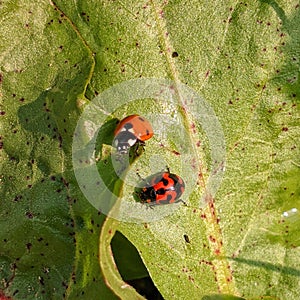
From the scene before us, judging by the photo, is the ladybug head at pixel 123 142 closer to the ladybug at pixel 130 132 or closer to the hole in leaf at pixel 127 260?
the ladybug at pixel 130 132

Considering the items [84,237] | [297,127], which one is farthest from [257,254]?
[84,237]

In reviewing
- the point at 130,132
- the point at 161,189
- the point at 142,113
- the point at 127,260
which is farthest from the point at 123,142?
the point at 127,260

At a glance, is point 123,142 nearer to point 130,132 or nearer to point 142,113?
point 130,132

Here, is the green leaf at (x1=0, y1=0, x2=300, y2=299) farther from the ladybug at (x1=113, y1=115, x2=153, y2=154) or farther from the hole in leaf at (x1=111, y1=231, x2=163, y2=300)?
A: the hole in leaf at (x1=111, y1=231, x2=163, y2=300)

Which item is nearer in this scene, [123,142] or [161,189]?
[123,142]

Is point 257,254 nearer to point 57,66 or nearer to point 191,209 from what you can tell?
point 191,209

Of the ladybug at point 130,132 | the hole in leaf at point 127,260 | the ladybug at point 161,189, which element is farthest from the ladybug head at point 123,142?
the hole in leaf at point 127,260
